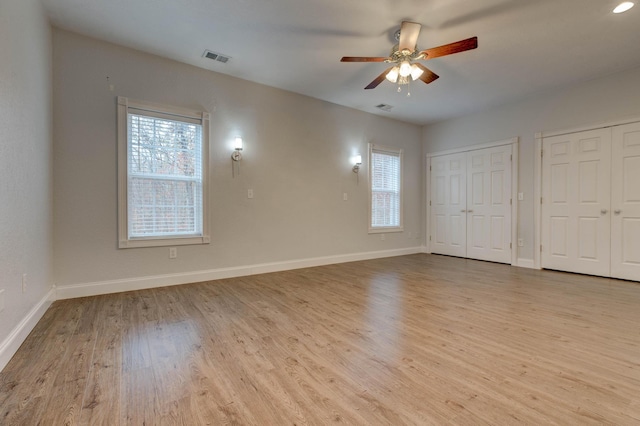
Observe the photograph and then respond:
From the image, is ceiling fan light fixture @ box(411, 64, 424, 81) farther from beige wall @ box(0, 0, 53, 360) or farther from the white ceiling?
beige wall @ box(0, 0, 53, 360)

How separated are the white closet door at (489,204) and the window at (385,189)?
4.46 feet

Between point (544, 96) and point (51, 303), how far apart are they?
23.4 feet

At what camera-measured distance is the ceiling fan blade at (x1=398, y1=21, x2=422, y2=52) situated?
2920 mm

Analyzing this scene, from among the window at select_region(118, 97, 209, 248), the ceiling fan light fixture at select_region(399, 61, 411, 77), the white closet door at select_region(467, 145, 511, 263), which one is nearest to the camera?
the ceiling fan light fixture at select_region(399, 61, 411, 77)

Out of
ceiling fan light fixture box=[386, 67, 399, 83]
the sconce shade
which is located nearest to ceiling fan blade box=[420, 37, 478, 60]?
ceiling fan light fixture box=[386, 67, 399, 83]

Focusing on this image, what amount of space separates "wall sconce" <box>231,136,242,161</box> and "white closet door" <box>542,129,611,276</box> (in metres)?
4.80

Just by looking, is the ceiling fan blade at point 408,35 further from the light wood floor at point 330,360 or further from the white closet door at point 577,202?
the white closet door at point 577,202

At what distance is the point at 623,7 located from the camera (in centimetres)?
275

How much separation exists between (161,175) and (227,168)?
2.77 ft

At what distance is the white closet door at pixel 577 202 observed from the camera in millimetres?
4246

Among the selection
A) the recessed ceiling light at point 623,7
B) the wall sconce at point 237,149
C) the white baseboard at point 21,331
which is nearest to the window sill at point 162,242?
the white baseboard at point 21,331

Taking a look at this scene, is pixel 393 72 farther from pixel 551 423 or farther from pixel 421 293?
pixel 551 423

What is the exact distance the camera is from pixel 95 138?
132 inches

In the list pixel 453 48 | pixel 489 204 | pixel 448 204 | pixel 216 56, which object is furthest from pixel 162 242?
pixel 489 204
